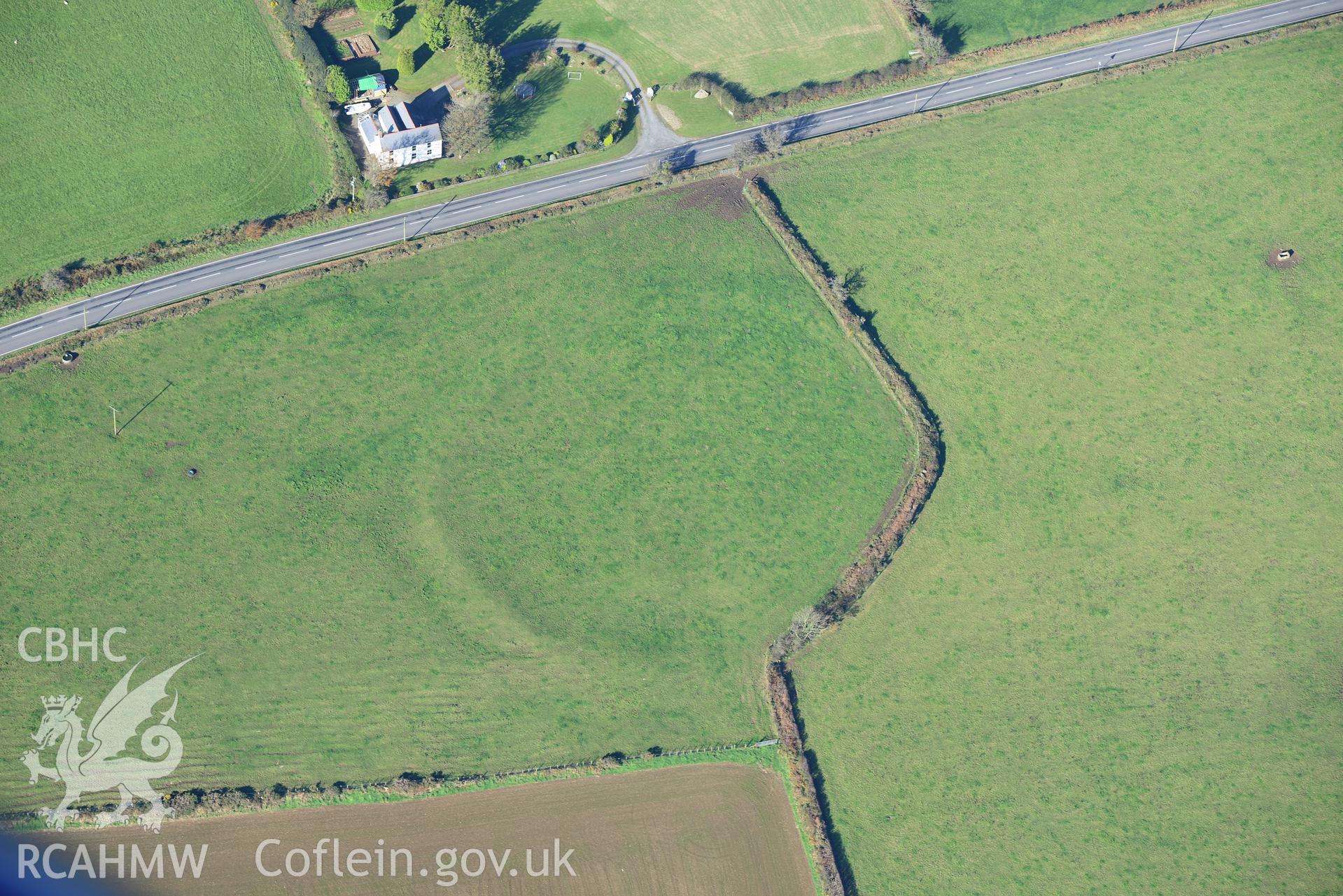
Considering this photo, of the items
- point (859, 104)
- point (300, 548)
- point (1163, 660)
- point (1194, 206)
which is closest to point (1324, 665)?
point (1163, 660)

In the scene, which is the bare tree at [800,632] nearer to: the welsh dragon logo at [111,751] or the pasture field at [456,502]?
→ the pasture field at [456,502]

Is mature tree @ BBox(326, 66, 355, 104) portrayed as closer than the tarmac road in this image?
No

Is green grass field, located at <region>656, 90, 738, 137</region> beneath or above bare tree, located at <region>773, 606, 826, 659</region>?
above

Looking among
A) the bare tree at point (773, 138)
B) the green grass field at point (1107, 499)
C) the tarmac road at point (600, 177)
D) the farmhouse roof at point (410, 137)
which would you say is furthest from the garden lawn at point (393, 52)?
the green grass field at point (1107, 499)

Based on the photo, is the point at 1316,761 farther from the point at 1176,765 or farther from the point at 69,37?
the point at 69,37

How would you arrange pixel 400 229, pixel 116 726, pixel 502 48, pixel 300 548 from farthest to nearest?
pixel 502 48 < pixel 400 229 < pixel 300 548 < pixel 116 726

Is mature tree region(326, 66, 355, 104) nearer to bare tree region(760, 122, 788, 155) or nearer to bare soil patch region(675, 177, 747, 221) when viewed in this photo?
bare soil patch region(675, 177, 747, 221)

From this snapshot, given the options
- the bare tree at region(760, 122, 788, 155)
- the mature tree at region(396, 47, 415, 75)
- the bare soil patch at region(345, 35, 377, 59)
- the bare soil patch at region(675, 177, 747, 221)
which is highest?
the bare soil patch at region(345, 35, 377, 59)

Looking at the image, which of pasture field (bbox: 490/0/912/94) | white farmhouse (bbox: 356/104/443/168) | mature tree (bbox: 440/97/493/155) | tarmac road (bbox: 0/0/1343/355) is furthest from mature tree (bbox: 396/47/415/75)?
tarmac road (bbox: 0/0/1343/355)
